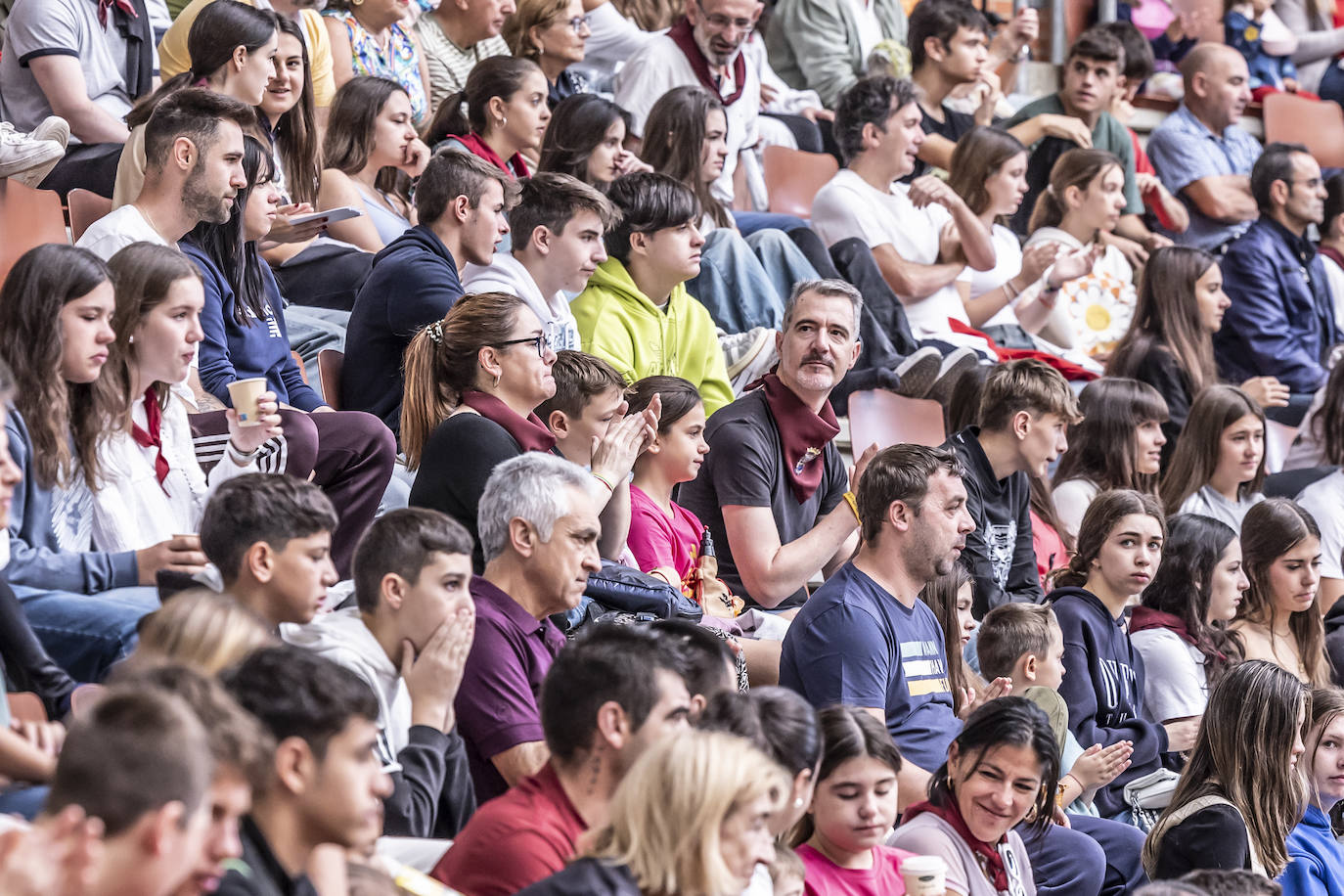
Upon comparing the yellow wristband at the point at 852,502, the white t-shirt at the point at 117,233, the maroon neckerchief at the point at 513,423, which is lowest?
the yellow wristband at the point at 852,502

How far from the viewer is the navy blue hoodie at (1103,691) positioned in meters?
4.46

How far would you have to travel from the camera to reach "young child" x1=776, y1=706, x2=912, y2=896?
10.8ft

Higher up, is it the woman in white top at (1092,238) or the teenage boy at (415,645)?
the teenage boy at (415,645)

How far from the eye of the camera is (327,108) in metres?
5.70

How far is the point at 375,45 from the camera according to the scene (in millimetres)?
6172

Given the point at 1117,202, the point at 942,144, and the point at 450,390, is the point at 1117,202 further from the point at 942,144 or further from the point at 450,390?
the point at 450,390

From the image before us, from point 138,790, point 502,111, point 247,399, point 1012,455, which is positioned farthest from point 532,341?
point 138,790

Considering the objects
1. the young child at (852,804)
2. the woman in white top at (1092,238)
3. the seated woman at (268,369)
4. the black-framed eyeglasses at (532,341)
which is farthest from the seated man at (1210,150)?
the young child at (852,804)

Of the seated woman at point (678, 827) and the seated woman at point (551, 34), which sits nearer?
the seated woman at point (678, 827)

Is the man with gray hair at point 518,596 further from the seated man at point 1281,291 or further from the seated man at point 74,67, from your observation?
the seated man at point 1281,291

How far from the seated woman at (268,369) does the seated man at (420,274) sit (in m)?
0.19

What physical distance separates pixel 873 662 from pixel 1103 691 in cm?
93

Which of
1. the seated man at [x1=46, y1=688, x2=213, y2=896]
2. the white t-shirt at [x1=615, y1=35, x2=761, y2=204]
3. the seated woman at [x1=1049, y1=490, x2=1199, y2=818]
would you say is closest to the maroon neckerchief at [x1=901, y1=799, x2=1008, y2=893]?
the seated woman at [x1=1049, y1=490, x2=1199, y2=818]

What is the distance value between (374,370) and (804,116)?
152 inches
